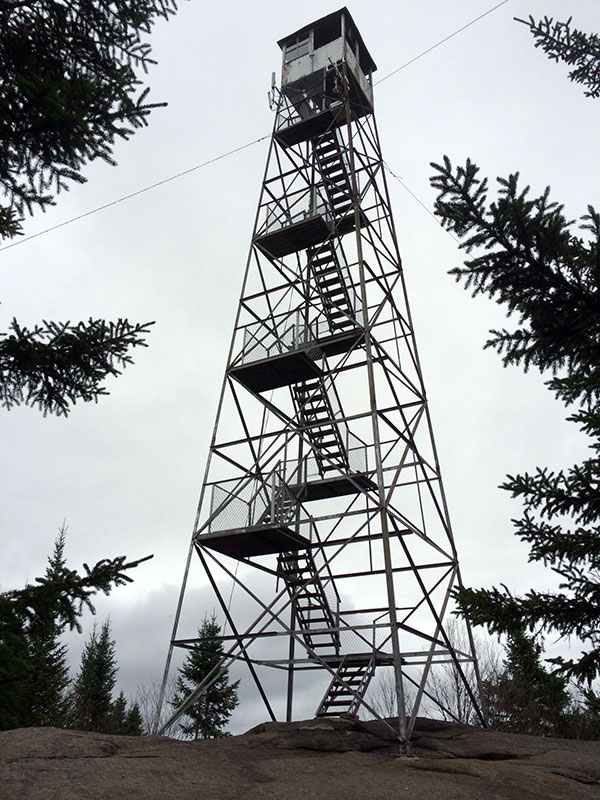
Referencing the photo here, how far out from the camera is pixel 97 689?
140 ft

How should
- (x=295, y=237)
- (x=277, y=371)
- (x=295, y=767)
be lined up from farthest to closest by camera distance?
1. (x=295, y=237)
2. (x=277, y=371)
3. (x=295, y=767)

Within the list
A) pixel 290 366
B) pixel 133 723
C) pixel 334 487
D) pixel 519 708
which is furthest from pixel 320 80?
pixel 133 723

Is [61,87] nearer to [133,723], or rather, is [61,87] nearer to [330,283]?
[330,283]

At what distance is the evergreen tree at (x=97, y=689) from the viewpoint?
40.4 m

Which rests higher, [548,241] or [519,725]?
[548,241]

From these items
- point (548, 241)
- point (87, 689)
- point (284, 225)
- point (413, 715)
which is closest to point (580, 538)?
point (548, 241)

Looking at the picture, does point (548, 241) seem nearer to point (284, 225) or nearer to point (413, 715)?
point (413, 715)

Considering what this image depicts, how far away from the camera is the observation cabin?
19.5 meters

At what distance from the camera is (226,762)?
930 cm

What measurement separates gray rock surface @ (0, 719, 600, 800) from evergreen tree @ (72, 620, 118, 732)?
109 feet

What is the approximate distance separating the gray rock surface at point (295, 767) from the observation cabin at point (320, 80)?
16.2m

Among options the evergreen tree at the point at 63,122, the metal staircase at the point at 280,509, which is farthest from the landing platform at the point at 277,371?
the evergreen tree at the point at 63,122

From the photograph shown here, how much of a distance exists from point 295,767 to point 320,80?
733 inches

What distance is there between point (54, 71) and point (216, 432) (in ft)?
29.9
